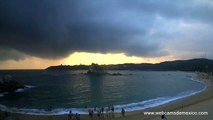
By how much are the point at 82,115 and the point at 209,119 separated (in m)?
21.8

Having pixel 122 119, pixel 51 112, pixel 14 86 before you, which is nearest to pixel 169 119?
pixel 122 119

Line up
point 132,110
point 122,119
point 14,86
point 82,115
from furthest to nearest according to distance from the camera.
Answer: point 14,86, point 132,110, point 82,115, point 122,119

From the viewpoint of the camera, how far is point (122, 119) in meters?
37.4

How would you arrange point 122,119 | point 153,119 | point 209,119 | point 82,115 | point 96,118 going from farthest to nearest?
point 82,115, point 96,118, point 122,119, point 153,119, point 209,119

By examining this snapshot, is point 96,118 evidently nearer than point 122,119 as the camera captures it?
No

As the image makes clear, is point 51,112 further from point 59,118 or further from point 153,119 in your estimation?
point 153,119

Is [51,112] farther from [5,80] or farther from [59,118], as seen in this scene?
[5,80]

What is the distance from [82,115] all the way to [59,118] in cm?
379

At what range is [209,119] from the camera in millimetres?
26297

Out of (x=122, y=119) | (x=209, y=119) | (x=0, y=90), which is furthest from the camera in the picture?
(x=0, y=90)

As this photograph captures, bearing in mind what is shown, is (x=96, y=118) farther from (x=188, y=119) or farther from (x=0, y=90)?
(x=0, y=90)

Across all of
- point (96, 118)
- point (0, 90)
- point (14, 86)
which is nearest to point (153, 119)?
point (96, 118)

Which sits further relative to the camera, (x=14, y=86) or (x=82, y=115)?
(x=14, y=86)

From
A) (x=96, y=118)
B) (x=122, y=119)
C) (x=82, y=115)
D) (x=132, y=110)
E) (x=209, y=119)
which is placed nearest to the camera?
(x=209, y=119)
